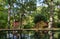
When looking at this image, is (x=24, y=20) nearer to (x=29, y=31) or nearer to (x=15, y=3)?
(x=15, y=3)

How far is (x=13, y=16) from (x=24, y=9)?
1.21 meters

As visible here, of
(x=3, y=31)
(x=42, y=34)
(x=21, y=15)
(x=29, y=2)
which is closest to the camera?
(x=3, y=31)

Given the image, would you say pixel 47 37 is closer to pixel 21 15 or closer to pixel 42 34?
pixel 42 34

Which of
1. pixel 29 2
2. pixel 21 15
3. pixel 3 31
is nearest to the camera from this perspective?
pixel 3 31

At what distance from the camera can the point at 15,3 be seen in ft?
32.8

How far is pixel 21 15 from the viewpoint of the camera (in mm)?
10656

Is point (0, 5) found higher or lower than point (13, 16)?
higher

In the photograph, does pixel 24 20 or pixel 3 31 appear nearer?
pixel 3 31

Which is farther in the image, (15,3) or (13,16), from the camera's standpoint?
(13,16)

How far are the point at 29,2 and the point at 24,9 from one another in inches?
30.0

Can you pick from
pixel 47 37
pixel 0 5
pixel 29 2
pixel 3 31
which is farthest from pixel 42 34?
pixel 0 5

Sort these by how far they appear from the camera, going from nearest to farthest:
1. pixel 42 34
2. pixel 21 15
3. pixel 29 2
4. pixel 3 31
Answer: pixel 3 31, pixel 42 34, pixel 29 2, pixel 21 15

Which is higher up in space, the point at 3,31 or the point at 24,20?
the point at 3,31

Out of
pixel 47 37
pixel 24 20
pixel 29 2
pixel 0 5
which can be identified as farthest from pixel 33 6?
pixel 47 37
